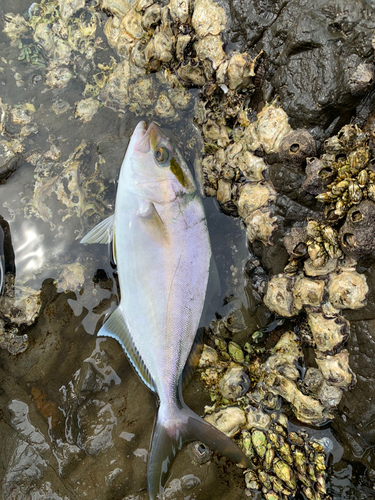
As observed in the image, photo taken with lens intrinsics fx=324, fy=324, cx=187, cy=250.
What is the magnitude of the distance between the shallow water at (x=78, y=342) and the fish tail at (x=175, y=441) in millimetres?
130

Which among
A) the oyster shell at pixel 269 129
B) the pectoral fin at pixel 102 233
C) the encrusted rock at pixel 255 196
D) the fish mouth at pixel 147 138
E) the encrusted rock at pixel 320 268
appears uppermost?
the fish mouth at pixel 147 138

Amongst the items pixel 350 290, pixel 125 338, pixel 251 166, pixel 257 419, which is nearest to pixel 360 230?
pixel 350 290

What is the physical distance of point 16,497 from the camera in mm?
2520

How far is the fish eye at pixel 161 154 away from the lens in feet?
8.03

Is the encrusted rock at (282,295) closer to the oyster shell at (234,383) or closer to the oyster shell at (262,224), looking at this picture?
the oyster shell at (262,224)

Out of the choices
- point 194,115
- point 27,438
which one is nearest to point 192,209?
point 194,115

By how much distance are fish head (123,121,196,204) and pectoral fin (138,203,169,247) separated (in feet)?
0.29

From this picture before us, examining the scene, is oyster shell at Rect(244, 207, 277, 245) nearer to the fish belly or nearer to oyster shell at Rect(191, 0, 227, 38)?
the fish belly

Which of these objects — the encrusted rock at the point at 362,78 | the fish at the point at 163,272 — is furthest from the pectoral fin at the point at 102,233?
the encrusted rock at the point at 362,78

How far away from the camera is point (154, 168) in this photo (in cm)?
248

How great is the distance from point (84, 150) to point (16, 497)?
2889 mm

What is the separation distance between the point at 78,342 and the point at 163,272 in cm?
102

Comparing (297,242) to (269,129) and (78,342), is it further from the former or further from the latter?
(78,342)

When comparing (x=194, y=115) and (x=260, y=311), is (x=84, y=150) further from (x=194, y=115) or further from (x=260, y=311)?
(x=260, y=311)
